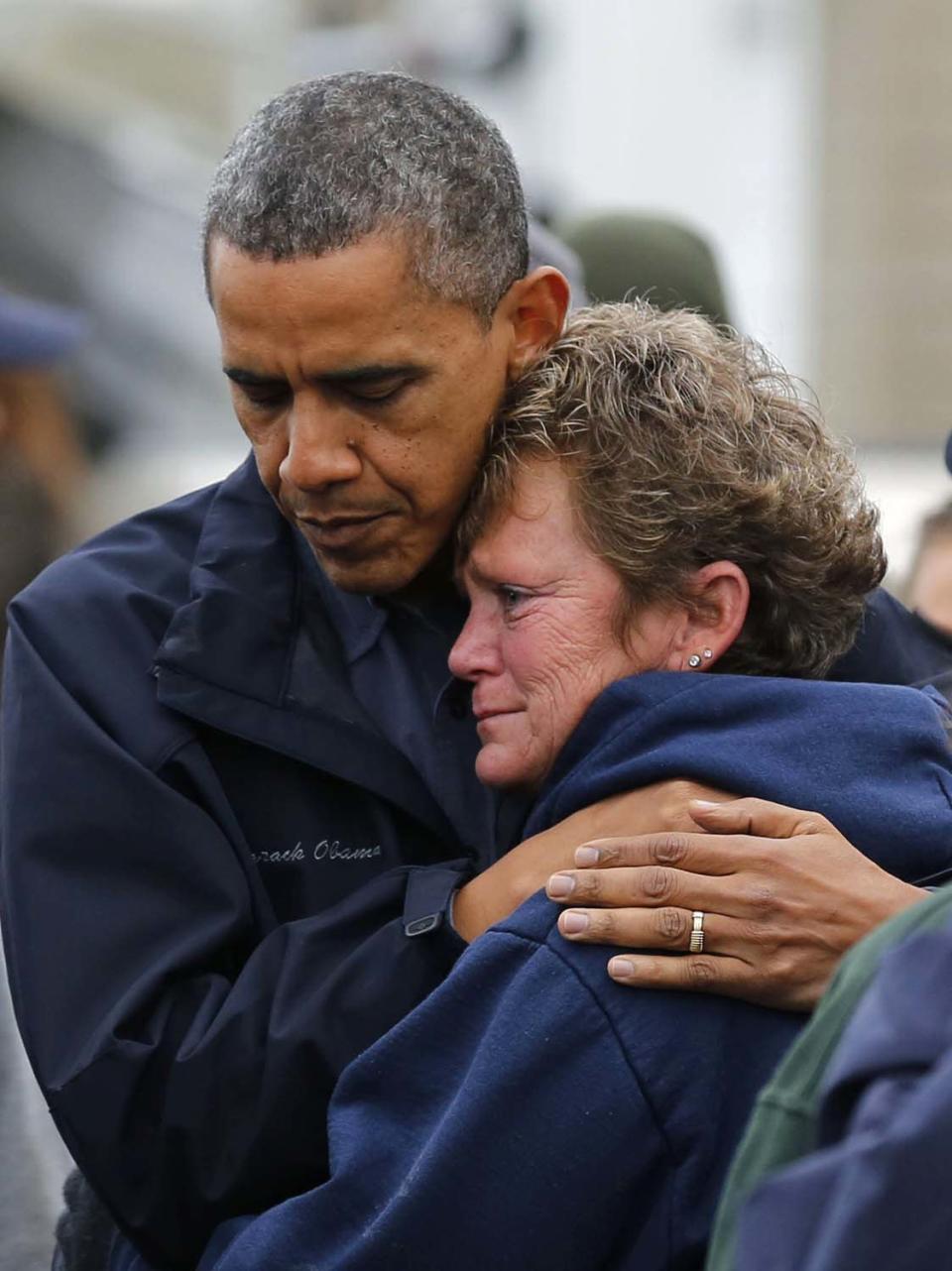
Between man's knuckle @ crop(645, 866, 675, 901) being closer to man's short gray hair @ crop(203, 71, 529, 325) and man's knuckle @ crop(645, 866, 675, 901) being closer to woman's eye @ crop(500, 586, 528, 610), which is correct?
woman's eye @ crop(500, 586, 528, 610)

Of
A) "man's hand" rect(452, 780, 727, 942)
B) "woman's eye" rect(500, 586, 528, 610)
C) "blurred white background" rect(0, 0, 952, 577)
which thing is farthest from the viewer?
"blurred white background" rect(0, 0, 952, 577)

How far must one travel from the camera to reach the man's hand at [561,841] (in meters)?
2.01

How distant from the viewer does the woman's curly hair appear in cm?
218

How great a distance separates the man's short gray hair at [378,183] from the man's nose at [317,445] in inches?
6.7

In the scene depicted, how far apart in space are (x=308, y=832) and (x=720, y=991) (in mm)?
582

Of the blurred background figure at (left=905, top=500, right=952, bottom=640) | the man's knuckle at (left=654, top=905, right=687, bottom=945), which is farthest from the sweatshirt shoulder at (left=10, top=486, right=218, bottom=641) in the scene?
the blurred background figure at (left=905, top=500, right=952, bottom=640)

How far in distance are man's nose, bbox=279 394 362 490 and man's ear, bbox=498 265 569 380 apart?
0.74 feet

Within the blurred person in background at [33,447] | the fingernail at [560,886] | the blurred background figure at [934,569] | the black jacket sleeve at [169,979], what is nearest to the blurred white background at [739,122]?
the blurred person in background at [33,447]

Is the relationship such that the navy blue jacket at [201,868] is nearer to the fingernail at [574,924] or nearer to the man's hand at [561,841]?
the man's hand at [561,841]

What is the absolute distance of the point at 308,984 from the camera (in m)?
2.11

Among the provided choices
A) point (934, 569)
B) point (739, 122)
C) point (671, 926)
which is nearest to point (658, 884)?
point (671, 926)

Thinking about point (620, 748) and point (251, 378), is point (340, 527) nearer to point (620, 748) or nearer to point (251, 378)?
point (251, 378)

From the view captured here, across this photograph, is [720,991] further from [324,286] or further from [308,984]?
[324,286]

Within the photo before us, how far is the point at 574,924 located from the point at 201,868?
0.47 m
